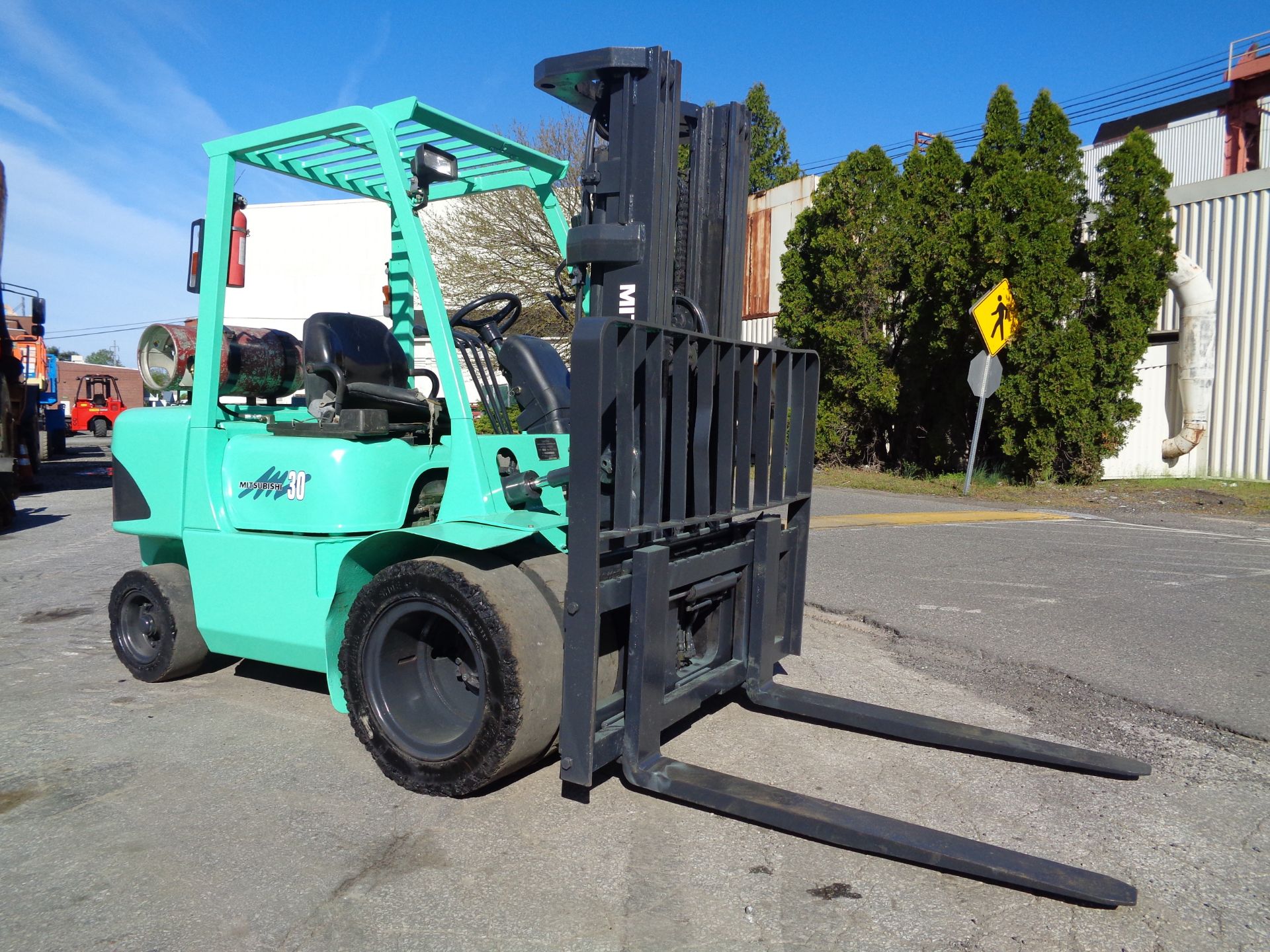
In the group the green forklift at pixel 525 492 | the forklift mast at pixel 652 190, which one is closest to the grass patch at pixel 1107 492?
the green forklift at pixel 525 492

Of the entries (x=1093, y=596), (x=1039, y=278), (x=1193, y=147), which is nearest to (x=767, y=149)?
(x=1193, y=147)

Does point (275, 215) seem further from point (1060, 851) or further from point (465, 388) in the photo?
point (1060, 851)

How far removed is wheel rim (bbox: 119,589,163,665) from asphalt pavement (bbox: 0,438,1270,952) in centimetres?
18

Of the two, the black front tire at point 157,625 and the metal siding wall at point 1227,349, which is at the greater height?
the metal siding wall at point 1227,349

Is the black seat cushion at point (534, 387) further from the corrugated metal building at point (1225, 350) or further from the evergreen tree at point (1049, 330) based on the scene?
Answer: the corrugated metal building at point (1225, 350)

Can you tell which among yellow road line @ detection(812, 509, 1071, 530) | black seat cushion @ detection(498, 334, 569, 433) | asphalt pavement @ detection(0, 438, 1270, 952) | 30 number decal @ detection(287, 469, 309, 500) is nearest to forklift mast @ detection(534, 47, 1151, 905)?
asphalt pavement @ detection(0, 438, 1270, 952)

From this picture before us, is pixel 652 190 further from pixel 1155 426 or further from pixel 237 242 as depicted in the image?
pixel 1155 426

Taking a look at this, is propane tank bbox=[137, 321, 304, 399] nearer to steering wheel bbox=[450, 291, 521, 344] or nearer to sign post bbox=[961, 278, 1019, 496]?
steering wheel bbox=[450, 291, 521, 344]

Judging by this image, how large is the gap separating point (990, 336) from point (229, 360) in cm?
1331

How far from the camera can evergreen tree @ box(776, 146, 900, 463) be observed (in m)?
19.0

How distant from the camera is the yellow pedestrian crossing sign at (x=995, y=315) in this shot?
1525 centimetres

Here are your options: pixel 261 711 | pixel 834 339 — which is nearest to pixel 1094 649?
pixel 261 711

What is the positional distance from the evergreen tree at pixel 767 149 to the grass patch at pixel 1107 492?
22.4 meters

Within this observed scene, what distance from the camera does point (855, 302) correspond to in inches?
758
